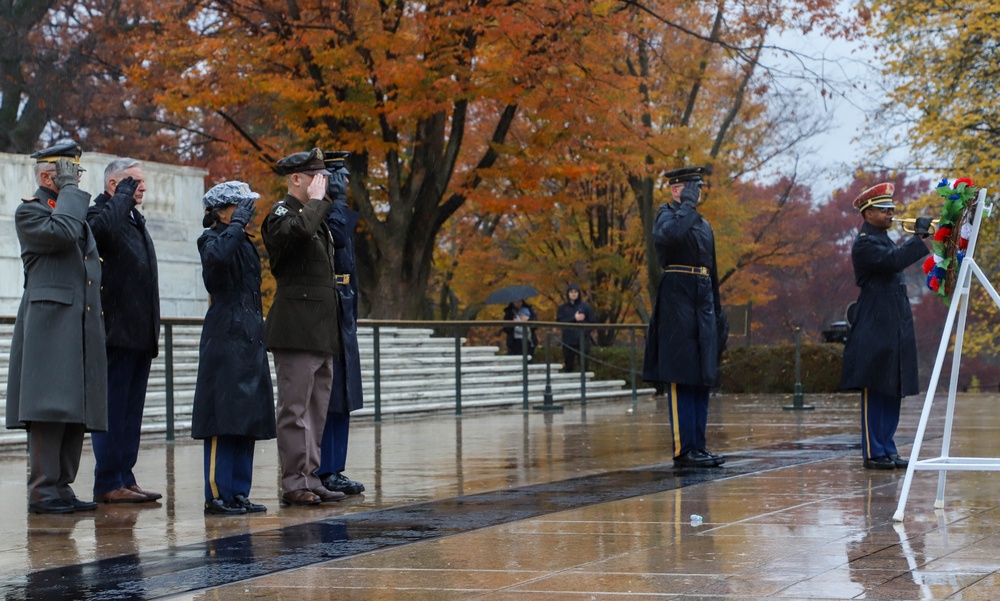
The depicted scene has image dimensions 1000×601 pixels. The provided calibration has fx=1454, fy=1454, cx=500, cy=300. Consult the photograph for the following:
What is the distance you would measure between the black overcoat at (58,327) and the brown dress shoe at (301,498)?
1.08 metres

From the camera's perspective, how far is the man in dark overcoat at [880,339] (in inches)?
379

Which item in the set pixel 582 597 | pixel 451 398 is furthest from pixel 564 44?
pixel 582 597

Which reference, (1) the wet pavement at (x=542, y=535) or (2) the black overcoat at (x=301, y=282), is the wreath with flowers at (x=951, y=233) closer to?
(1) the wet pavement at (x=542, y=535)

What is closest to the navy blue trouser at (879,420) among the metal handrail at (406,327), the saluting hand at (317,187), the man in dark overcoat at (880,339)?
the man in dark overcoat at (880,339)

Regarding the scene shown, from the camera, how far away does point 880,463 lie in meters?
9.59

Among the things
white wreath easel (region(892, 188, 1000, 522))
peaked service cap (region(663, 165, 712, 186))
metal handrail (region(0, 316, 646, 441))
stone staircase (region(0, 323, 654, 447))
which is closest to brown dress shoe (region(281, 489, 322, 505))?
white wreath easel (region(892, 188, 1000, 522))

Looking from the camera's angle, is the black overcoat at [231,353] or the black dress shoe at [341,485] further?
the black dress shoe at [341,485]

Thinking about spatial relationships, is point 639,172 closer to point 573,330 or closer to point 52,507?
point 573,330

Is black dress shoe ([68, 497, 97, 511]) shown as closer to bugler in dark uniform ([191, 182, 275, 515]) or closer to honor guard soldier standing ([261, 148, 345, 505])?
bugler in dark uniform ([191, 182, 275, 515])

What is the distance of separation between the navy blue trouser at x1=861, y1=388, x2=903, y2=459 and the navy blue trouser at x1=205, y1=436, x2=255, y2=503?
4.23m

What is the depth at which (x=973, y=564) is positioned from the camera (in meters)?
5.44

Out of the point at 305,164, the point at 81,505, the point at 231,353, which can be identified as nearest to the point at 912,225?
the point at 305,164

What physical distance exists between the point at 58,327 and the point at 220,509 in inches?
52.0

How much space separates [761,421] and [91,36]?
1911cm
